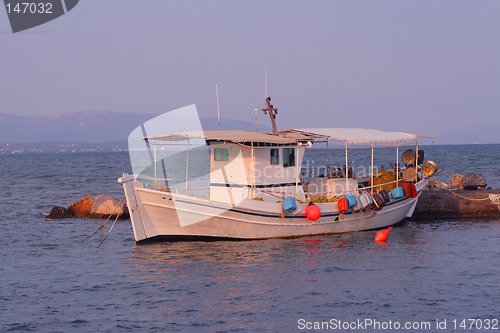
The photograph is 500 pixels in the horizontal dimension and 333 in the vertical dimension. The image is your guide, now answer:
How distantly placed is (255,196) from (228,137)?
2484 millimetres

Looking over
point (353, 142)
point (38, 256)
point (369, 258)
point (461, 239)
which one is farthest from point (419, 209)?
point (38, 256)

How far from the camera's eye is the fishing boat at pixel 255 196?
20547 mm

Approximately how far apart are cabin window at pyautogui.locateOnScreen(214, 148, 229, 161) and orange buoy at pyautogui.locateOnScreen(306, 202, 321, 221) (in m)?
3.76

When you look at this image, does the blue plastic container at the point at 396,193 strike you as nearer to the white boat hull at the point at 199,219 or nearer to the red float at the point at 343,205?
the red float at the point at 343,205

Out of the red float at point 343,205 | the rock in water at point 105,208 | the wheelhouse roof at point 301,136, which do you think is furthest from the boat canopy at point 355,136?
the rock in water at point 105,208

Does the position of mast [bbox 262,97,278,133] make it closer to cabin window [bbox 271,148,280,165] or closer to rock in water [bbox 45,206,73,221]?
cabin window [bbox 271,148,280,165]

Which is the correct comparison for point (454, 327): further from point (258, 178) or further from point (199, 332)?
point (258, 178)

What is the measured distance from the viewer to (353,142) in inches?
893

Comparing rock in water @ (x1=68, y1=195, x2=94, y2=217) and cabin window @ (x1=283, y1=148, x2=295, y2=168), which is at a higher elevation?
cabin window @ (x1=283, y1=148, x2=295, y2=168)

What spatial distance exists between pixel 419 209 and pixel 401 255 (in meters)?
9.74

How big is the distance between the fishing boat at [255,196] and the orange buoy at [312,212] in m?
0.04

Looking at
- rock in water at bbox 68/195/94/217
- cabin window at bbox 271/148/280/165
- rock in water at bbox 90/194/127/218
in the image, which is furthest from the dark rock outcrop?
rock in water at bbox 68/195/94/217

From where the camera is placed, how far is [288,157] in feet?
75.0

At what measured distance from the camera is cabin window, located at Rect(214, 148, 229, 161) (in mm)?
22312
